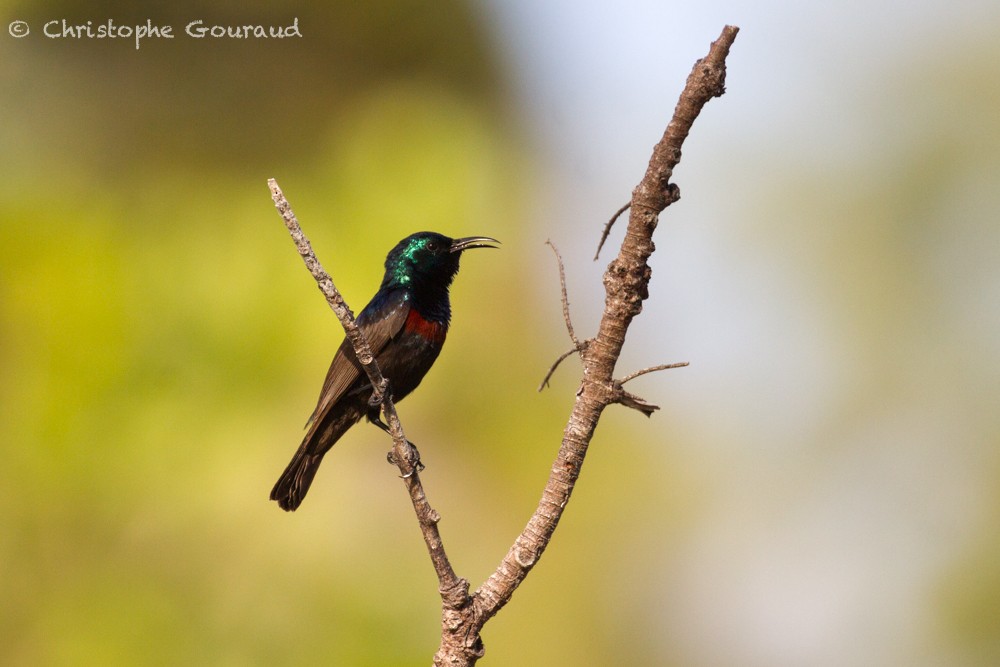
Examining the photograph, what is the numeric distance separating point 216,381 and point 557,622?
161 inches

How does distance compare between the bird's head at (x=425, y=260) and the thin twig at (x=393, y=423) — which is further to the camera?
the bird's head at (x=425, y=260)

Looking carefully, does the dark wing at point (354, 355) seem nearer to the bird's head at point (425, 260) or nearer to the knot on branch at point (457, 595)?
the bird's head at point (425, 260)

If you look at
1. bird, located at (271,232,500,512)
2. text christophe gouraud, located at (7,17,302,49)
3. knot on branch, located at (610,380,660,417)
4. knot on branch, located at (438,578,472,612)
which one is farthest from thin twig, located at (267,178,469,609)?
text christophe gouraud, located at (7,17,302,49)

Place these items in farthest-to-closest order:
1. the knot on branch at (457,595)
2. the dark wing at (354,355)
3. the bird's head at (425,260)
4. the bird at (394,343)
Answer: the bird's head at (425,260), the bird at (394,343), the dark wing at (354,355), the knot on branch at (457,595)

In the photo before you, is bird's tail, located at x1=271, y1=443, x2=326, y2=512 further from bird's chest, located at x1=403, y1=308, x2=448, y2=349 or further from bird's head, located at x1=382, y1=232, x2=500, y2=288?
bird's head, located at x1=382, y1=232, x2=500, y2=288

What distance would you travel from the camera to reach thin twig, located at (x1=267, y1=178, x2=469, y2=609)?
2.50 metres

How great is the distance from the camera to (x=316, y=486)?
8359 mm

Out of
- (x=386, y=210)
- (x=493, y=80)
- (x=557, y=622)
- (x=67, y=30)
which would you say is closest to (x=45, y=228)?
(x=67, y=30)

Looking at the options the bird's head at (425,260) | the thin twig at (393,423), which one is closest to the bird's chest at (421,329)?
the bird's head at (425,260)

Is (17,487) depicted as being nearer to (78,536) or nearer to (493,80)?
(78,536)

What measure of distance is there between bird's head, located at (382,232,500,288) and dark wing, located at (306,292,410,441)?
0.13m

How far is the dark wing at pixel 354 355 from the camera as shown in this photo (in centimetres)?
428

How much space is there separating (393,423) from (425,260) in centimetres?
207

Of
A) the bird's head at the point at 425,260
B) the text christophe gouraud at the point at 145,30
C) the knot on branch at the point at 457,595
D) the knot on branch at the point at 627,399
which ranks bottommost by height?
the knot on branch at the point at 457,595
